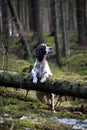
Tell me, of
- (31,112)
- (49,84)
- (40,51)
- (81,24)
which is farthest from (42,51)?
(81,24)

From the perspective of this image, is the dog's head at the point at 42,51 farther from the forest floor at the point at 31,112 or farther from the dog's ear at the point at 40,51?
the forest floor at the point at 31,112

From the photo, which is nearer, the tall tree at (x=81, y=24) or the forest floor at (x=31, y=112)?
the forest floor at (x=31, y=112)

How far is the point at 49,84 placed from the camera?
34.9 ft

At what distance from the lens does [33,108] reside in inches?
427

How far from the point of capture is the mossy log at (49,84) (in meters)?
10.2

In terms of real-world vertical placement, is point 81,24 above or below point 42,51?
below

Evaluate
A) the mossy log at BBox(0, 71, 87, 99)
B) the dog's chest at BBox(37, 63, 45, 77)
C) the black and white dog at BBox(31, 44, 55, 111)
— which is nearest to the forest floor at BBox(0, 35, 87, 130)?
the black and white dog at BBox(31, 44, 55, 111)

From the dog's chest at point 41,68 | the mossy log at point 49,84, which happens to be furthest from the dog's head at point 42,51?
the mossy log at point 49,84

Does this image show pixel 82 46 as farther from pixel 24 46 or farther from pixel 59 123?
pixel 59 123

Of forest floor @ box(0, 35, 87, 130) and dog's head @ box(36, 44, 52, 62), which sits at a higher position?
dog's head @ box(36, 44, 52, 62)

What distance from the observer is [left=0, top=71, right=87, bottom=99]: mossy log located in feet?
33.6

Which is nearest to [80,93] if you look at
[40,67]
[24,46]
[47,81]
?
[47,81]

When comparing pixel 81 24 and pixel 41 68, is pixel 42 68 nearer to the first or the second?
pixel 41 68

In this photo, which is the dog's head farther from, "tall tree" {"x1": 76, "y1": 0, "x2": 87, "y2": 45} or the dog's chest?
"tall tree" {"x1": 76, "y1": 0, "x2": 87, "y2": 45}
